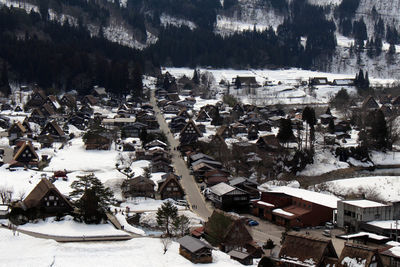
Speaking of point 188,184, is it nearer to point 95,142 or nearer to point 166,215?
point 166,215

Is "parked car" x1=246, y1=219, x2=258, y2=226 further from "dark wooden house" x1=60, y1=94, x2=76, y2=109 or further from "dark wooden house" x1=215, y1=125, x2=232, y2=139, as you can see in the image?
"dark wooden house" x1=60, y1=94, x2=76, y2=109

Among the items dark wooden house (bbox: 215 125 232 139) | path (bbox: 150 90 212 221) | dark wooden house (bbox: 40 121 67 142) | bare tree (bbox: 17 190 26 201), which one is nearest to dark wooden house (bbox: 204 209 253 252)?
path (bbox: 150 90 212 221)

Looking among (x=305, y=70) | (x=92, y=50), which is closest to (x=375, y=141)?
(x=92, y=50)

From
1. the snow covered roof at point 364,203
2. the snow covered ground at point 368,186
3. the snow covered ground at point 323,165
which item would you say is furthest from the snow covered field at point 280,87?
the snow covered roof at point 364,203

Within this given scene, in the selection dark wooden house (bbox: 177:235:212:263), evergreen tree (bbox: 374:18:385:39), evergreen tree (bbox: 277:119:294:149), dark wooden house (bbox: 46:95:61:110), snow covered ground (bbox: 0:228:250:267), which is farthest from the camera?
evergreen tree (bbox: 374:18:385:39)

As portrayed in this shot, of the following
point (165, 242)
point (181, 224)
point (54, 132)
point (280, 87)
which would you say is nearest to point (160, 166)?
point (181, 224)

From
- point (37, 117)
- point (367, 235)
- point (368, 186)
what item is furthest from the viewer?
point (37, 117)

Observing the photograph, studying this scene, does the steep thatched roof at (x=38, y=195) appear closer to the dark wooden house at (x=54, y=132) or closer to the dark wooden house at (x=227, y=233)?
the dark wooden house at (x=227, y=233)
